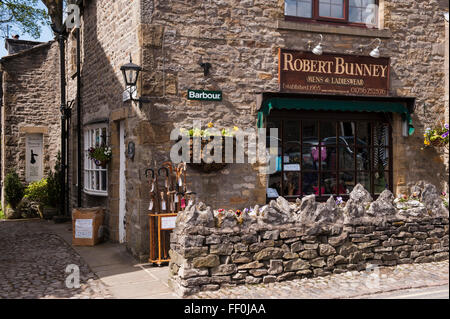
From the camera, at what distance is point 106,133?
31.4ft

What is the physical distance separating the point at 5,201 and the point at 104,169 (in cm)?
580

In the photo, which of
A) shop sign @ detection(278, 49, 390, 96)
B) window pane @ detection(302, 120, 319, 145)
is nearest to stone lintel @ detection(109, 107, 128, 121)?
shop sign @ detection(278, 49, 390, 96)

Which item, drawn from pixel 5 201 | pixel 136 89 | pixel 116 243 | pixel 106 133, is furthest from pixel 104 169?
pixel 5 201

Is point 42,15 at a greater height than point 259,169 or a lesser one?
greater

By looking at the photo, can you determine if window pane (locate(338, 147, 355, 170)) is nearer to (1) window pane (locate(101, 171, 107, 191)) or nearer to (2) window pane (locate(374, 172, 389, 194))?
(2) window pane (locate(374, 172, 389, 194))

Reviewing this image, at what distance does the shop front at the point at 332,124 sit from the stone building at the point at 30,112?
27.0 feet

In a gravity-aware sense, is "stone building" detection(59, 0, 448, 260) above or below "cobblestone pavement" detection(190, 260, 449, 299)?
above

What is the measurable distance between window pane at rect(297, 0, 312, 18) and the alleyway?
4795 millimetres

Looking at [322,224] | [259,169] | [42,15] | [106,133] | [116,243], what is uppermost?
[42,15]

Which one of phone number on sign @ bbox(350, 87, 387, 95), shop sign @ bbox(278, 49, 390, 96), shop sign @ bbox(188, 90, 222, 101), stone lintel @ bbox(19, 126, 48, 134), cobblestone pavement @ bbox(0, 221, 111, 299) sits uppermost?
shop sign @ bbox(278, 49, 390, 96)

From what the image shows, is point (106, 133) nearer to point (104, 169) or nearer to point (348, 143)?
point (104, 169)

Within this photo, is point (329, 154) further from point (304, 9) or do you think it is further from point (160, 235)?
point (160, 235)

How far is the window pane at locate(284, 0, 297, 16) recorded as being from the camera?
28.5 ft

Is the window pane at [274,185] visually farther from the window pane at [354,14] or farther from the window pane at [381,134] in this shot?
the window pane at [354,14]
